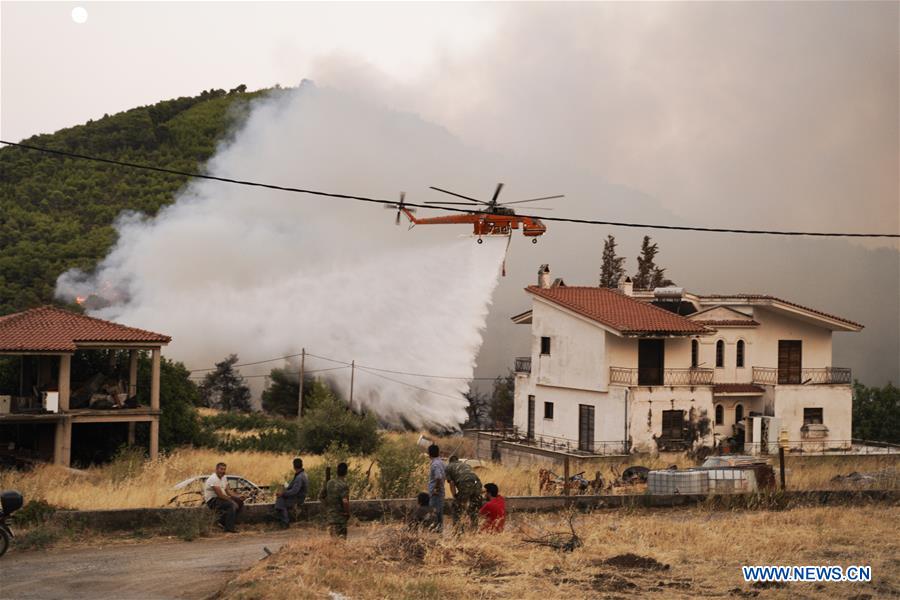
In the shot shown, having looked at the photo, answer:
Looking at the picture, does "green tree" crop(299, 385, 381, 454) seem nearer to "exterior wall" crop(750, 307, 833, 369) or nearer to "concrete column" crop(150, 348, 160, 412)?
"concrete column" crop(150, 348, 160, 412)

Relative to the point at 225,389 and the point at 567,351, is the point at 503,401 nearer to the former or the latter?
the point at 225,389

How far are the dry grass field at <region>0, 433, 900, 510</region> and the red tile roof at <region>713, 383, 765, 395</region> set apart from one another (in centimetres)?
467

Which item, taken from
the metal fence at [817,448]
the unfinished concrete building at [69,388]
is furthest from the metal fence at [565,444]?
the unfinished concrete building at [69,388]

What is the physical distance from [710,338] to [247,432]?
2419 centimetres

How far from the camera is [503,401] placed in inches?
3059

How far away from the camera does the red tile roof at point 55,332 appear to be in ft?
102

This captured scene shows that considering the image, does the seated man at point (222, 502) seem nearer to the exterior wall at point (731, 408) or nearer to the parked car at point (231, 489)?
the parked car at point (231, 489)

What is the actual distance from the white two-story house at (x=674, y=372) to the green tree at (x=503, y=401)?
29.7 m

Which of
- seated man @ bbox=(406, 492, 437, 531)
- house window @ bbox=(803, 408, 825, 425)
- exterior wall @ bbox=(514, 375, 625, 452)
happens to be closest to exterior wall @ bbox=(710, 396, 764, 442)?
house window @ bbox=(803, 408, 825, 425)

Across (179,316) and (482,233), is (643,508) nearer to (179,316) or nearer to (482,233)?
(482,233)

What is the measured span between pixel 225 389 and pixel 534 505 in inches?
2274

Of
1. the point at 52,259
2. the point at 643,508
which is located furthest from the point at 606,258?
the point at 643,508

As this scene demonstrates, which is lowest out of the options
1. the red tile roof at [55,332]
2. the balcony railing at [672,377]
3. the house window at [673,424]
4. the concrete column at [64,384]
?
the house window at [673,424]

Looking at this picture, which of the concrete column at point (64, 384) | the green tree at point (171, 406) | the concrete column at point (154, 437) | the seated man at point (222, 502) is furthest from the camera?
the green tree at point (171, 406)
